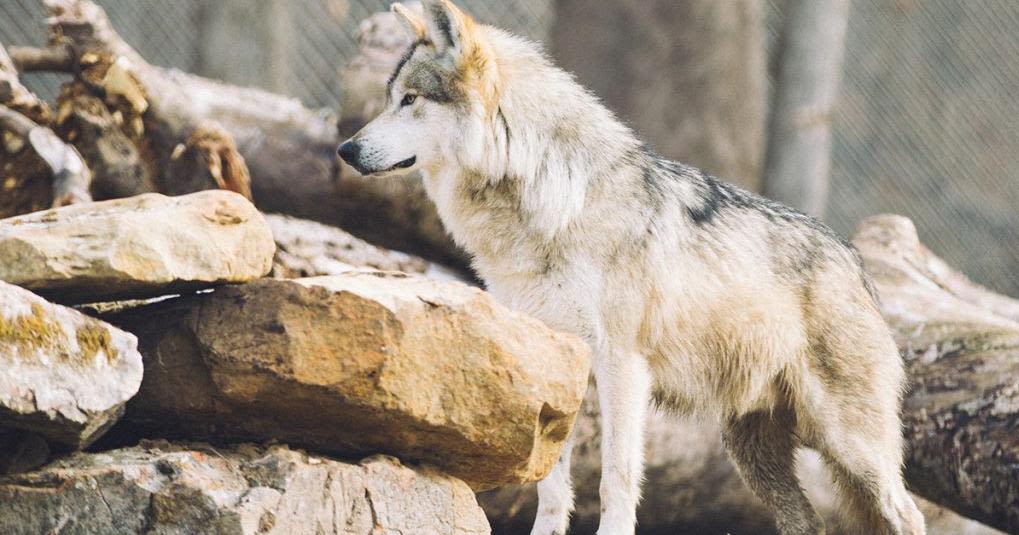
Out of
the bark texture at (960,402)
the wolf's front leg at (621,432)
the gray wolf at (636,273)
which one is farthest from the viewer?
the bark texture at (960,402)

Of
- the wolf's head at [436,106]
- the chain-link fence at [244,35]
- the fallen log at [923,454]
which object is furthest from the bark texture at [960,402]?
the chain-link fence at [244,35]

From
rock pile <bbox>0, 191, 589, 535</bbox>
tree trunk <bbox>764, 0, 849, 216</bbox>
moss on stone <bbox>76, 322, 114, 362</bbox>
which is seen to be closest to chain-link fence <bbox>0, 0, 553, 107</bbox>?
tree trunk <bbox>764, 0, 849, 216</bbox>

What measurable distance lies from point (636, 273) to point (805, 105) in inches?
235

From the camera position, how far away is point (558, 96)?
Answer: 4.71 m

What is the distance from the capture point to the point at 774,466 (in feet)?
16.7

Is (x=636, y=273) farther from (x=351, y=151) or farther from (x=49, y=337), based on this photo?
(x=49, y=337)

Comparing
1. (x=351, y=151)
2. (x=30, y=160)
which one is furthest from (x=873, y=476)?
(x=30, y=160)

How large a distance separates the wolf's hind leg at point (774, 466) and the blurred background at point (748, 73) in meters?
4.34

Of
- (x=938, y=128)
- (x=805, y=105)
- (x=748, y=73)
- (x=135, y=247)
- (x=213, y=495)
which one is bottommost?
(x=213, y=495)

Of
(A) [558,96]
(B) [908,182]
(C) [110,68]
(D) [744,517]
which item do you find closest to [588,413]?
(D) [744,517]

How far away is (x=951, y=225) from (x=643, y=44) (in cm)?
524

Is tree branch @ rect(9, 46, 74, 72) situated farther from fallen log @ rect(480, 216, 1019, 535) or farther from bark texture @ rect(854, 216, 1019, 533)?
bark texture @ rect(854, 216, 1019, 533)

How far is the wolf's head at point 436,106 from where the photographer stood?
449cm

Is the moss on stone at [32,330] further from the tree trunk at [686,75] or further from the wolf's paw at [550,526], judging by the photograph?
the tree trunk at [686,75]
